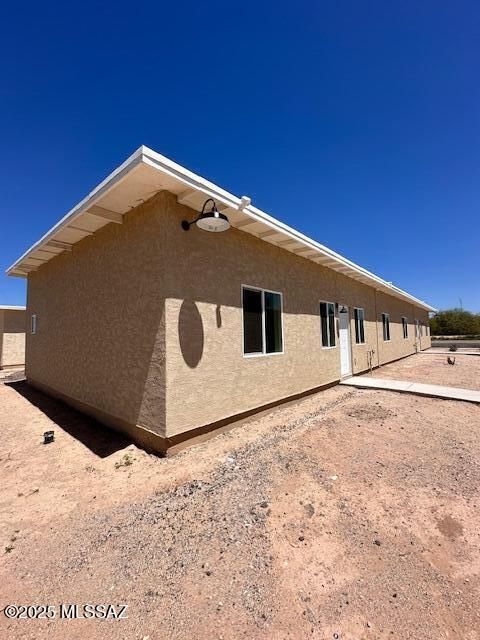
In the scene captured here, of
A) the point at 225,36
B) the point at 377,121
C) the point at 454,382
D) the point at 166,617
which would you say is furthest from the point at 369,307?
the point at 166,617

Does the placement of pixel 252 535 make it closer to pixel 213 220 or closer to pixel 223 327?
pixel 223 327

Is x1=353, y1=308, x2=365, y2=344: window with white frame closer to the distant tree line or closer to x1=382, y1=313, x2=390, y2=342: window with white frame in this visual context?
x1=382, y1=313, x2=390, y2=342: window with white frame

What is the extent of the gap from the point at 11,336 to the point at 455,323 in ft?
158

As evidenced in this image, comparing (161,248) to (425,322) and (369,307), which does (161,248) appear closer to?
(369,307)

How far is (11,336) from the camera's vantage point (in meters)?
16.1

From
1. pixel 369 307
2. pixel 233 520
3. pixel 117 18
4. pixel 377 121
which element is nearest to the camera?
pixel 233 520

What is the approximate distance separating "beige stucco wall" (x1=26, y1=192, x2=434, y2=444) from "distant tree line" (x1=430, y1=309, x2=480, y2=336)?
40.3m

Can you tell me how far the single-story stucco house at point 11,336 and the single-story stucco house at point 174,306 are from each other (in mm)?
10155

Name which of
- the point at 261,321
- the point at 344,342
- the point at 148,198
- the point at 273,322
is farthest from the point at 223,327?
the point at 344,342

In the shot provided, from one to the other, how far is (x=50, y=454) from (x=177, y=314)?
300 cm

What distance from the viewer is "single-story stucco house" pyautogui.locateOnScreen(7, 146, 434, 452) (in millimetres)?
4203

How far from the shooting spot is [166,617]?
183 centimetres

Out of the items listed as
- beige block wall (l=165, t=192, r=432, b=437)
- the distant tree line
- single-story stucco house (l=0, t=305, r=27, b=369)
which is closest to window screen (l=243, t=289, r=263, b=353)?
beige block wall (l=165, t=192, r=432, b=437)

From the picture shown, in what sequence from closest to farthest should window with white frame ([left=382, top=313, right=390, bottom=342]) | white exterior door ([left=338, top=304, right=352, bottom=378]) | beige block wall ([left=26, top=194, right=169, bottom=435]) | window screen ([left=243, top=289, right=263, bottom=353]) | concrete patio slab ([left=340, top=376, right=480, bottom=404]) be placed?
1. beige block wall ([left=26, top=194, right=169, bottom=435])
2. window screen ([left=243, top=289, right=263, bottom=353])
3. concrete patio slab ([left=340, top=376, right=480, bottom=404])
4. white exterior door ([left=338, top=304, right=352, bottom=378])
5. window with white frame ([left=382, top=313, right=390, bottom=342])
